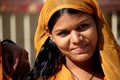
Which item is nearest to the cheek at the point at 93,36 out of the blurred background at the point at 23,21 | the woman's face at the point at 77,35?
the woman's face at the point at 77,35

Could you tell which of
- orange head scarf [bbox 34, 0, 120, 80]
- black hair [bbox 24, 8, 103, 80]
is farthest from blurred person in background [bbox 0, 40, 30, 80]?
orange head scarf [bbox 34, 0, 120, 80]

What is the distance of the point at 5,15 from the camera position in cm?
771

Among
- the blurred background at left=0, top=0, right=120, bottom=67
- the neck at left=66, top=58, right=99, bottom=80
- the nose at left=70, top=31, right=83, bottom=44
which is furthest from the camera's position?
the blurred background at left=0, top=0, right=120, bottom=67

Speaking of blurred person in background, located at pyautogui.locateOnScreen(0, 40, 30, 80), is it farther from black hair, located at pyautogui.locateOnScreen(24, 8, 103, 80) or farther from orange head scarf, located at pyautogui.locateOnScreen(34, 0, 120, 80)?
orange head scarf, located at pyautogui.locateOnScreen(34, 0, 120, 80)

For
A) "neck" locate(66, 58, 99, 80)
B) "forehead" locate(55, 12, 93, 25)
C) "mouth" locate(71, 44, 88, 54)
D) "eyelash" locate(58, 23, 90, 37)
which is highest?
"forehead" locate(55, 12, 93, 25)

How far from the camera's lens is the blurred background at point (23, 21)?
23.2 ft

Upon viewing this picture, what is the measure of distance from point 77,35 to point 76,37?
0.02m

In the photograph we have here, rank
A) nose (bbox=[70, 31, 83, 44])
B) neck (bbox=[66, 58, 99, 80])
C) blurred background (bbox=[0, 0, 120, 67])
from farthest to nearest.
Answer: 1. blurred background (bbox=[0, 0, 120, 67])
2. neck (bbox=[66, 58, 99, 80])
3. nose (bbox=[70, 31, 83, 44])

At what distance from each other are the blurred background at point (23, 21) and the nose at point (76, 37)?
4089 mm

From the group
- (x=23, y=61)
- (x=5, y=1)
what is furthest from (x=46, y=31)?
(x=5, y=1)

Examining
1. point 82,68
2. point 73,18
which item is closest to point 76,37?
point 73,18

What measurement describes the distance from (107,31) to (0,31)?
489 cm

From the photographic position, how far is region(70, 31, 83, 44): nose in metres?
2.77

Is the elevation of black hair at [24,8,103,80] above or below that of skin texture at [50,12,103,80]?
below
